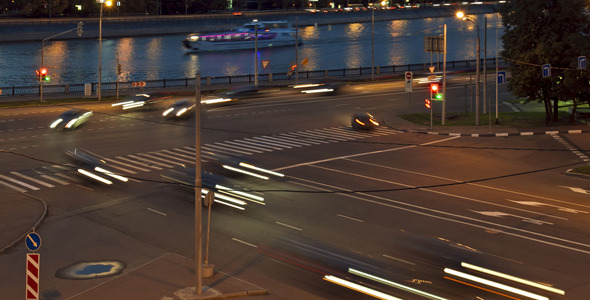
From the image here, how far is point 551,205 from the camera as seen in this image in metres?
32.0

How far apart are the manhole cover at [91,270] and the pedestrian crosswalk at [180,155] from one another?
11642 millimetres

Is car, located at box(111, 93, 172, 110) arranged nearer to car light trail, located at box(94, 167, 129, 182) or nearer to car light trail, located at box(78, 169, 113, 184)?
car light trail, located at box(94, 167, 129, 182)

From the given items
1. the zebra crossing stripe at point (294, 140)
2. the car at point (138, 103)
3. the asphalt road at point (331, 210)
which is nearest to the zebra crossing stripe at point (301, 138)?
the asphalt road at point (331, 210)

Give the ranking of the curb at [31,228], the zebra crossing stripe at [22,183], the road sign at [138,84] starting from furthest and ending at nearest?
the road sign at [138,84], the zebra crossing stripe at [22,183], the curb at [31,228]

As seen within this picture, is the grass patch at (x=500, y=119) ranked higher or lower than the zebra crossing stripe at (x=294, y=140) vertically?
higher

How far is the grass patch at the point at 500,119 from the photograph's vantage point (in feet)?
178

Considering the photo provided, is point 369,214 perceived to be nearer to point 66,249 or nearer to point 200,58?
point 66,249

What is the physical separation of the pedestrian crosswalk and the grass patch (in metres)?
4.88

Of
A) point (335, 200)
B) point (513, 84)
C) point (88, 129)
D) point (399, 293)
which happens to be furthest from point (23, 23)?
point (399, 293)

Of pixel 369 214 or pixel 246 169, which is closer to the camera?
pixel 369 214

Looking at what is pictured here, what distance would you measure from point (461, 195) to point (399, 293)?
43.9 ft

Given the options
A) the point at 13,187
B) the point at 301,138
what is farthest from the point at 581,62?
the point at 13,187

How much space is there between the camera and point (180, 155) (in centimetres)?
4269

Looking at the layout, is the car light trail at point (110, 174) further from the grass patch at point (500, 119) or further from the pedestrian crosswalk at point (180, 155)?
the grass patch at point (500, 119)
